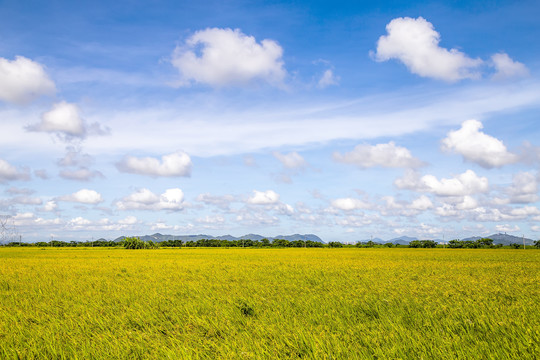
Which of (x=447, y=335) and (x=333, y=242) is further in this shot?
(x=333, y=242)

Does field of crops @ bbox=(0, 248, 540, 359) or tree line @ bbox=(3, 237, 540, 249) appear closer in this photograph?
field of crops @ bbox=(0, 248, 540, 359)

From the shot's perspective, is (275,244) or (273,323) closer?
(273,323)

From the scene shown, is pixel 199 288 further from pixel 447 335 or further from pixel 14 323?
pixel 447 335

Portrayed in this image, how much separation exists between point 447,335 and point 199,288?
6.95m

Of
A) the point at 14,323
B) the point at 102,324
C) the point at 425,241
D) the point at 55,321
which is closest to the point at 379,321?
the point at 102,324

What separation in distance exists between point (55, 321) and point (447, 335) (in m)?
6.61

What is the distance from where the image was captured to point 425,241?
75938 mm

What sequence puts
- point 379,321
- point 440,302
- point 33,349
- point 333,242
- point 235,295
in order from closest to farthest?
point 33,349, point 379,321, point 440,302, point 235,295, point 333,242

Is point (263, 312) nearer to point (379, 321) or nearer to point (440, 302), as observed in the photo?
point (379, 321)

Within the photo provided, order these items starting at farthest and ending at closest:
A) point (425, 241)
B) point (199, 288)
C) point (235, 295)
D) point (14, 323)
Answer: point (425, 241) < point (199, 288) < point (235, 295) < point (14, 323)

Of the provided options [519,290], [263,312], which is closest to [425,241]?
[519,290]

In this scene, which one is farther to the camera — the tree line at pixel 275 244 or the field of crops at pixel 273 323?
the tree line at pixel 275 244

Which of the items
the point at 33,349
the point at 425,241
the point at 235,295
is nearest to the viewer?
the point at 33,349

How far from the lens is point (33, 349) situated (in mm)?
5188
